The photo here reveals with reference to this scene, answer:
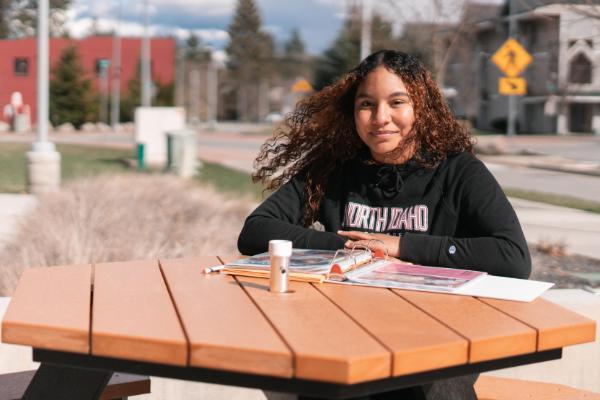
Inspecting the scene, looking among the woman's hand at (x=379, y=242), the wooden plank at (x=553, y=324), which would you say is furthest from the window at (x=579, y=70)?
the wooden plank at (x=553, y=324)

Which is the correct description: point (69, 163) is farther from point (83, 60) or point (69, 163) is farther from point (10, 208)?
point (83, 60)

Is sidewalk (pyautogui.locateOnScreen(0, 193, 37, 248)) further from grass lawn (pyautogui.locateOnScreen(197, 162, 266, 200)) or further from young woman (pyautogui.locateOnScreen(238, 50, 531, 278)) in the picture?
young woman (pyautogui.locateOnScreen(238, 50, 531, 278))

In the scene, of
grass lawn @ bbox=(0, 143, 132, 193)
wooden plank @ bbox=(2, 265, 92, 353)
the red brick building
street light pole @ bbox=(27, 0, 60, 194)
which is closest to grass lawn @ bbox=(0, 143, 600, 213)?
grass lawn @ bbox=(0, 143, 132, 193)

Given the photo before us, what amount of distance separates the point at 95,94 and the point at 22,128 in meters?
12.2

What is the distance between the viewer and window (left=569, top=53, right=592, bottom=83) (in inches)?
1946

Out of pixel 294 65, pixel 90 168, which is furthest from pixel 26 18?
pixel 294 65

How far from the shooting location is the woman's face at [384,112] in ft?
10.1

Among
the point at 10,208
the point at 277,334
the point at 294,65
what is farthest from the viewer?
the point at 294,65

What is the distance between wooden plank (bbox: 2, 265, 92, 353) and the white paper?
97cm

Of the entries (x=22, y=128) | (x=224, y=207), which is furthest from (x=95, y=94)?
(x=224, y=207)

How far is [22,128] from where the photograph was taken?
43938 mm

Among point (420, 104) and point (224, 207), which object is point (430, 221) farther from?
point (224, 207)

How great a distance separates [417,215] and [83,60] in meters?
63.8

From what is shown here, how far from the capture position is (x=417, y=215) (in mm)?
3053
